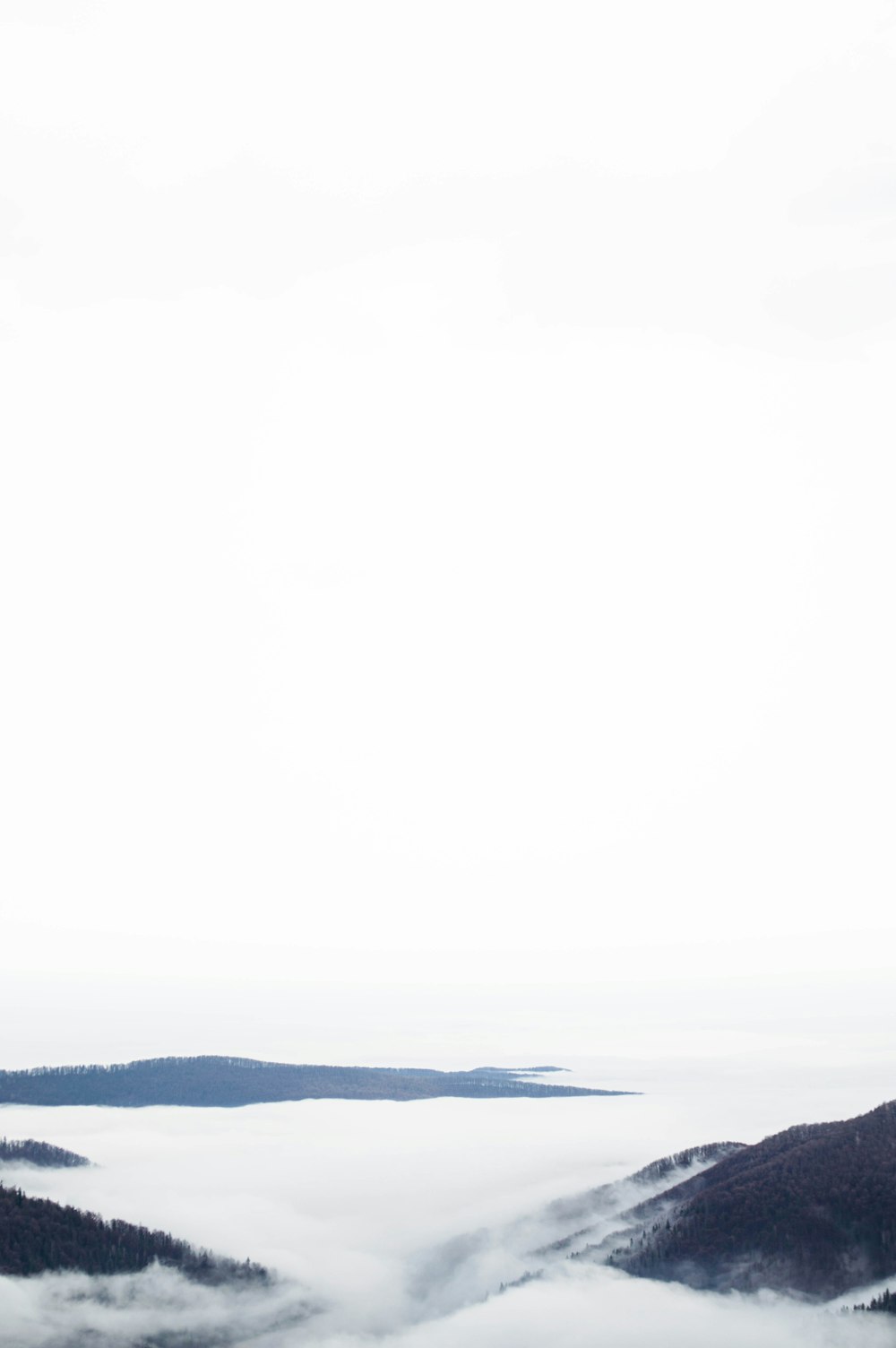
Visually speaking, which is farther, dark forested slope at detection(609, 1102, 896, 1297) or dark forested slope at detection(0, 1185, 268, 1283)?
Result: dark forested slope at detection(0, 1185, 268, 1283)

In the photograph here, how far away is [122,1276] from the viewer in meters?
183

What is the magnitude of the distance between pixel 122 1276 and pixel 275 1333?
30248 mm

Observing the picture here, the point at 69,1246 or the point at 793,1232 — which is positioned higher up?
the point at 793,1232

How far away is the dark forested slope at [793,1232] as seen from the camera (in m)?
168

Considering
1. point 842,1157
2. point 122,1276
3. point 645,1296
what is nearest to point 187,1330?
point 122,1276

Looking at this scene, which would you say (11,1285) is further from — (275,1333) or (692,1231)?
(692,1231)

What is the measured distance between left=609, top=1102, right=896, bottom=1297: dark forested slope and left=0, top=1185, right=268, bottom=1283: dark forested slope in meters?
85.0

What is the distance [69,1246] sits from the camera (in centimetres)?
18300

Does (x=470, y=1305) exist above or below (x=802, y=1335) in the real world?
below

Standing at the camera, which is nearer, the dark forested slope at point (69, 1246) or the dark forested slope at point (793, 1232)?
the dark forested slope at point (793, 1232)

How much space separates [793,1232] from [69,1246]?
130435mm

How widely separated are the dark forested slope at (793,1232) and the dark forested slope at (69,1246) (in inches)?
3346

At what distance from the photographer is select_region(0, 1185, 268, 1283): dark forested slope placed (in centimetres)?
17688

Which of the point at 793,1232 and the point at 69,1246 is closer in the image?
the point at 793,1232
